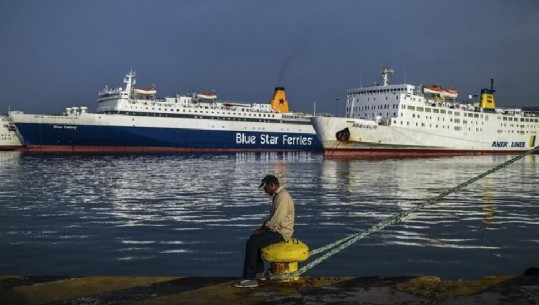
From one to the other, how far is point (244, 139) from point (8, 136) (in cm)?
3204

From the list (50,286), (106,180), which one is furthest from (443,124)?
(50,286)

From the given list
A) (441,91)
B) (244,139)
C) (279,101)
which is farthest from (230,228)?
(279,101)

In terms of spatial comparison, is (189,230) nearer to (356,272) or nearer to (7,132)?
(356,272)

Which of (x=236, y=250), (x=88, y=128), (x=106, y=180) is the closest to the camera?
(x=236, y=250)

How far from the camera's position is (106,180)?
1038 inches

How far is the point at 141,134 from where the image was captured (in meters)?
67.3

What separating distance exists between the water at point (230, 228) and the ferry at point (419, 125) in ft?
109

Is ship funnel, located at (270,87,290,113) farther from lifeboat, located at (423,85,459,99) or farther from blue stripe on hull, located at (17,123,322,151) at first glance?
lifeboat, located at (423,85,459,99)

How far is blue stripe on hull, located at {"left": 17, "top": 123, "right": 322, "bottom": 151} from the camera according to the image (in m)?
64.1

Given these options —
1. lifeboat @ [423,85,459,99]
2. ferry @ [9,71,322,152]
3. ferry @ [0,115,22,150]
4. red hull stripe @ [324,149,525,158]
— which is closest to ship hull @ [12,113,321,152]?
ferry @ [9,71,322,152]

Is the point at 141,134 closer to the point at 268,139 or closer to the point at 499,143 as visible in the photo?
the point at 268,139

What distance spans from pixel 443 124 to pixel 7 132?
57.1 m

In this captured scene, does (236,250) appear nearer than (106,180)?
Yes

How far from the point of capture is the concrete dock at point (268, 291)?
17.7 feet
